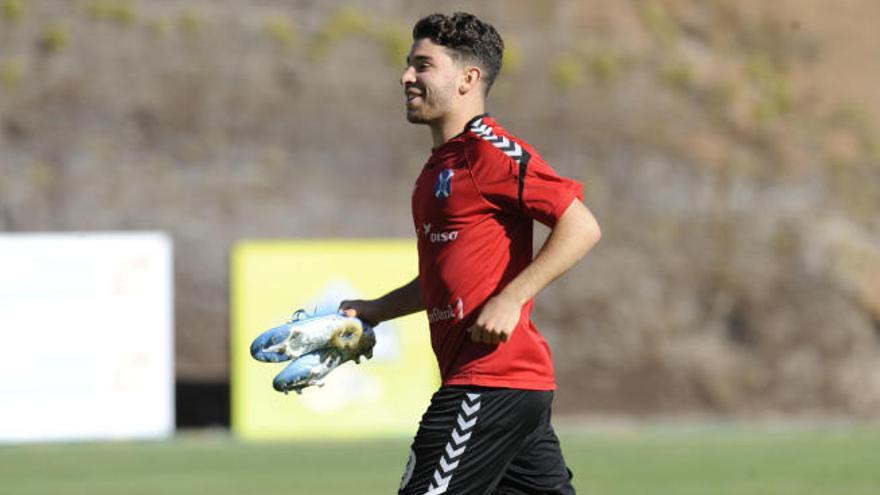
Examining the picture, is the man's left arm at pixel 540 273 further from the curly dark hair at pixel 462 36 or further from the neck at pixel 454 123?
the curly dark hair at pixel 462 36

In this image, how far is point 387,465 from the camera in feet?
49.8

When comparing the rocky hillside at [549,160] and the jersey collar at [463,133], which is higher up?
the rocky hillside at [549,160]

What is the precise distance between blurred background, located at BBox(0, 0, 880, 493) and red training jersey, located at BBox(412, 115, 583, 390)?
1986cm

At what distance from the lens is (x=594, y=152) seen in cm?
3000

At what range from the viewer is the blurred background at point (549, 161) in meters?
27.5

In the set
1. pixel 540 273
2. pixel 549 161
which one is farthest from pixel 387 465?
pixel 549 161

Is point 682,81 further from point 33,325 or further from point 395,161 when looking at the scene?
point 33,325

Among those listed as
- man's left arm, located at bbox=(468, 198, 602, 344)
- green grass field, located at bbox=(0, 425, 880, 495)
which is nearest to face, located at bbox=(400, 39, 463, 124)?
man's left arm, located at bbox=(468, 198, 602, 344)

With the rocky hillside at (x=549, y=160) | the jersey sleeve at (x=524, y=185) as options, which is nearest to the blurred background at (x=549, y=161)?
the rocky hillside at (x=549, y=160)

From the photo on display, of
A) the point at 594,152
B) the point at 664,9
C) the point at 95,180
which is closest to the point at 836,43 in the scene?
the point at 664,9

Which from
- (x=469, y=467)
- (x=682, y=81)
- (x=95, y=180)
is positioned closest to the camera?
(x=469, y=467)

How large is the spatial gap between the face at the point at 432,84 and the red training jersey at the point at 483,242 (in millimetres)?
155

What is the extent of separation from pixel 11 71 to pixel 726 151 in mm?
13274

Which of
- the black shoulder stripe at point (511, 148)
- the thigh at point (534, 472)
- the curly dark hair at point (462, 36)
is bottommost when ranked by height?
the thigh at point (534, 472)
